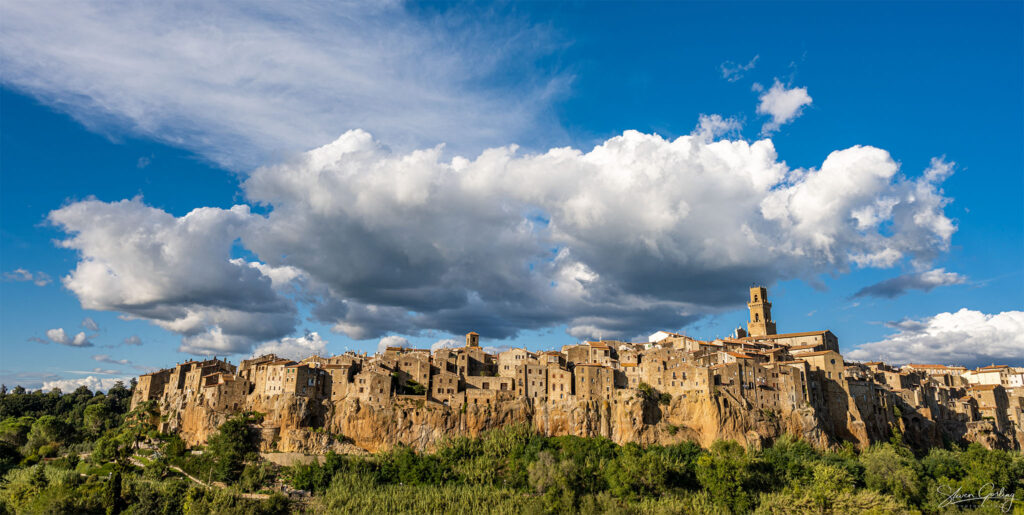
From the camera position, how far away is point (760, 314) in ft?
425

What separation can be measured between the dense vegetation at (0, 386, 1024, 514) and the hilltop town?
98.0 inches

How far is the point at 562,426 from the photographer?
85125 millimetres

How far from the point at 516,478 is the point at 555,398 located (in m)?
14.2

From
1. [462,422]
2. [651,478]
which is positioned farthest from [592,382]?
[651,478]

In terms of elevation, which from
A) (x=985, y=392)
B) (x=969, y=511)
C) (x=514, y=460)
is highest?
(x=985, y=392)

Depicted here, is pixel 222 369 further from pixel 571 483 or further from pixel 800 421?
pixel 800 421

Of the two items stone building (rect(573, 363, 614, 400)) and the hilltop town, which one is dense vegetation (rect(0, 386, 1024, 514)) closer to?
the hilltop town

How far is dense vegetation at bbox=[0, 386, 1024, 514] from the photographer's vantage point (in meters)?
69.6

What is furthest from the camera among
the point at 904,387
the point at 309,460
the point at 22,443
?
the point at 904,387

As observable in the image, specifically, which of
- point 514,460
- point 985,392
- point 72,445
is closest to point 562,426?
point 514,460

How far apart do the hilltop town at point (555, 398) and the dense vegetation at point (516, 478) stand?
2490 millimetres

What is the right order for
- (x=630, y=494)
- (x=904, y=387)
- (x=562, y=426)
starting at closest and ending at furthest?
1. (x=630, y=494)
2. (x=562, y=426)
3. (x=904, y=387)

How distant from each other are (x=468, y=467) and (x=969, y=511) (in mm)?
55051

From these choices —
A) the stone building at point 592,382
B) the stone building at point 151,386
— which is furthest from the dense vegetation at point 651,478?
the stone building at point 151,386
